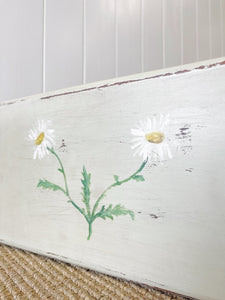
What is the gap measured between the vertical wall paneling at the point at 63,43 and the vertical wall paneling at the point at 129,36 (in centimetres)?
16

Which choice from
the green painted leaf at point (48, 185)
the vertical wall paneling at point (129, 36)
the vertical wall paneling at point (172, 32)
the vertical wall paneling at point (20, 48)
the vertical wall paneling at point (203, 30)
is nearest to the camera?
the green painted leaf at point (48, 185)

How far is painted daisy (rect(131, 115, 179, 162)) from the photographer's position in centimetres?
31

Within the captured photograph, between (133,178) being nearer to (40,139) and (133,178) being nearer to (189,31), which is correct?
(40,139)

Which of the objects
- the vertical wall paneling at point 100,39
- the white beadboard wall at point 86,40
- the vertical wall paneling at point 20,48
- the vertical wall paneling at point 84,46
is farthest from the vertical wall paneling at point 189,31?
the vertical wall paneling at point 20,48

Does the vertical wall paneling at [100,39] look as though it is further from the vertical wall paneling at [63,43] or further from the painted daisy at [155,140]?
the painted daisy at [155,140]

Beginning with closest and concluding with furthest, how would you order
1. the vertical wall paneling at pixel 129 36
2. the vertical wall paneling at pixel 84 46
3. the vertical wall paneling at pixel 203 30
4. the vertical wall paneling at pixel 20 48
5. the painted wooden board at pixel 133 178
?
the painted wooden board at pixel 133 178
the vertical wall paneling at pixel 20 48
the vertical wall paneling at pixel 84 46
the vertical wall paneling at pixel 129 36
the vertical wall paneling at pixel 203 30

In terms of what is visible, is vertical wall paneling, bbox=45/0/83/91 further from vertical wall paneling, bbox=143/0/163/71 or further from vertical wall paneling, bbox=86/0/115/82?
vertical wall paneling, bbox=143/0/163/71

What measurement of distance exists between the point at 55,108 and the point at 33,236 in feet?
Result: 0.62

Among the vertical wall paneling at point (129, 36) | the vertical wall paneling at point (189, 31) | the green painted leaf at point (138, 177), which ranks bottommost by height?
the green painted leaf at point (138, 177)

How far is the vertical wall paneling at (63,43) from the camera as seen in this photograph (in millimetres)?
729

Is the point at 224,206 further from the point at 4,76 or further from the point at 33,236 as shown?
the point at 4,76

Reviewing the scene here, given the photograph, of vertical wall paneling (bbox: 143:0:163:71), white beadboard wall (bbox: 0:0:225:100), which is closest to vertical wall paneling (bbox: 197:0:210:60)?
white beadboard wall (bbox: 0:0:225:100)

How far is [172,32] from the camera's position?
1140 mm

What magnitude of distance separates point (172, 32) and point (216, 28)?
16.0 inches
